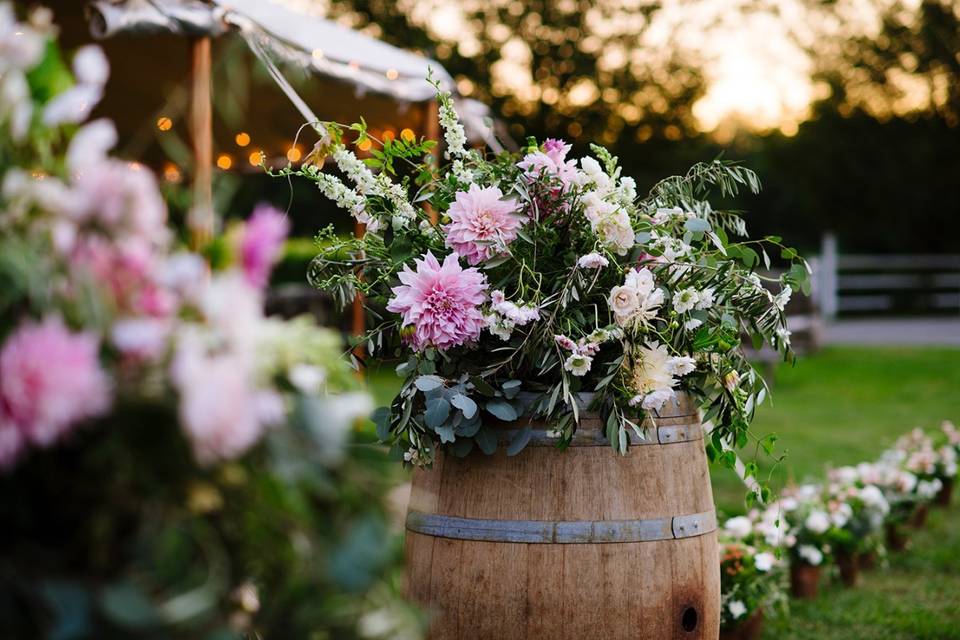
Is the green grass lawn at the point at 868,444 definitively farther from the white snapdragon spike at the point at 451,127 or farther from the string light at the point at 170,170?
the string light at the point at 170,170

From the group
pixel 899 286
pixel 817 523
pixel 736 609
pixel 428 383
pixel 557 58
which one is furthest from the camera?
pixel 899 286

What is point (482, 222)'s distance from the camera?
6.73 feet

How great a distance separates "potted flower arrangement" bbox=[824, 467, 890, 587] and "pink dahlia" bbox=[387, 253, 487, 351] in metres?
2.36

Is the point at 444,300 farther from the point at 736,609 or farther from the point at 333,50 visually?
the point at 333,50

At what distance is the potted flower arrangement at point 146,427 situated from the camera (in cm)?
78

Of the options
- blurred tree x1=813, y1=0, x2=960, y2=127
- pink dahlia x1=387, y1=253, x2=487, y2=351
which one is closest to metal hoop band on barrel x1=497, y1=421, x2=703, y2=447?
pink dahlia x1=387, y1=253, x2=487, y2=351

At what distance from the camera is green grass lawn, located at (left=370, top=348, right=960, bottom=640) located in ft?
11.4

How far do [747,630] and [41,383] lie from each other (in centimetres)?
284

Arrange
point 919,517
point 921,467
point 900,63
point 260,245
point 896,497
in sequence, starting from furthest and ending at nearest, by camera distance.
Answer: point 900,63 → point 919,517 → point 921,467 → point 896,497 → point 260,245

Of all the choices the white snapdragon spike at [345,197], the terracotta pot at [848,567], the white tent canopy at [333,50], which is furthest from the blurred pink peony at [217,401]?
the terracotta pot at [848,567]

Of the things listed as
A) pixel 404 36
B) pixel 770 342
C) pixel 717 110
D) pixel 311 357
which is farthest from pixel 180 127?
pixel 717 110

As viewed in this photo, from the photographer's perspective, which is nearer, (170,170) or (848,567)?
(848,567)

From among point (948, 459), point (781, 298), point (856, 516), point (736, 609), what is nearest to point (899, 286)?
point (948, 459)

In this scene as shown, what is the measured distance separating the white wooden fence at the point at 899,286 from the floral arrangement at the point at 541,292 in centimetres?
1727
